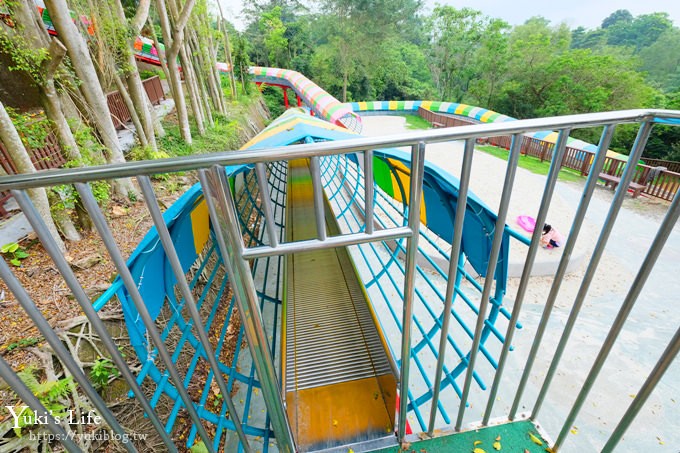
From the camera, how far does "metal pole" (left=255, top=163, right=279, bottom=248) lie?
81 cm

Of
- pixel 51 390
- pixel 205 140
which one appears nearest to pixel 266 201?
pixel 51 390

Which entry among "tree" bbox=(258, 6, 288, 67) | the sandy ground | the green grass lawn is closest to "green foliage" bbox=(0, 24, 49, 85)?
the sandy ground

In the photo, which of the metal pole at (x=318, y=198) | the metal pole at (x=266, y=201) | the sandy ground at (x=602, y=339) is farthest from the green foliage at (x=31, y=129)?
the sandy ground at (x=602, y=339)

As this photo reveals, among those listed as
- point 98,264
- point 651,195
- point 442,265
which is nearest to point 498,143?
point 651,195

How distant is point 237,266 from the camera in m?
0.93

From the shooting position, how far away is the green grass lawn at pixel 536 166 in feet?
32.5

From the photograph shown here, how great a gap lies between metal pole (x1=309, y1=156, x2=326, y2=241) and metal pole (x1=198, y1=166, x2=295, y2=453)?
246 mm

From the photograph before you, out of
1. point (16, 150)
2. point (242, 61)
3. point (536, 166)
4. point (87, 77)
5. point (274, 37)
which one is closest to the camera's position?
point (16, 150)

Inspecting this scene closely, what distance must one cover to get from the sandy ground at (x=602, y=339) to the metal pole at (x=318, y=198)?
2.00 metres

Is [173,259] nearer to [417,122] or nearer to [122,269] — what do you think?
[122,269]

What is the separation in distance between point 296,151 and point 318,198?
0.51 ft

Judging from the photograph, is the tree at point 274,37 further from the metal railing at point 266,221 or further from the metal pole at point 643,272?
the metal pole at point 643,272

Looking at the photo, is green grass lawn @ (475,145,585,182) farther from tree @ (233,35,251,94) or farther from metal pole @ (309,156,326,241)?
tree @ (233,35,251,94)

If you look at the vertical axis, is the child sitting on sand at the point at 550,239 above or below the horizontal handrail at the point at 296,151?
below
